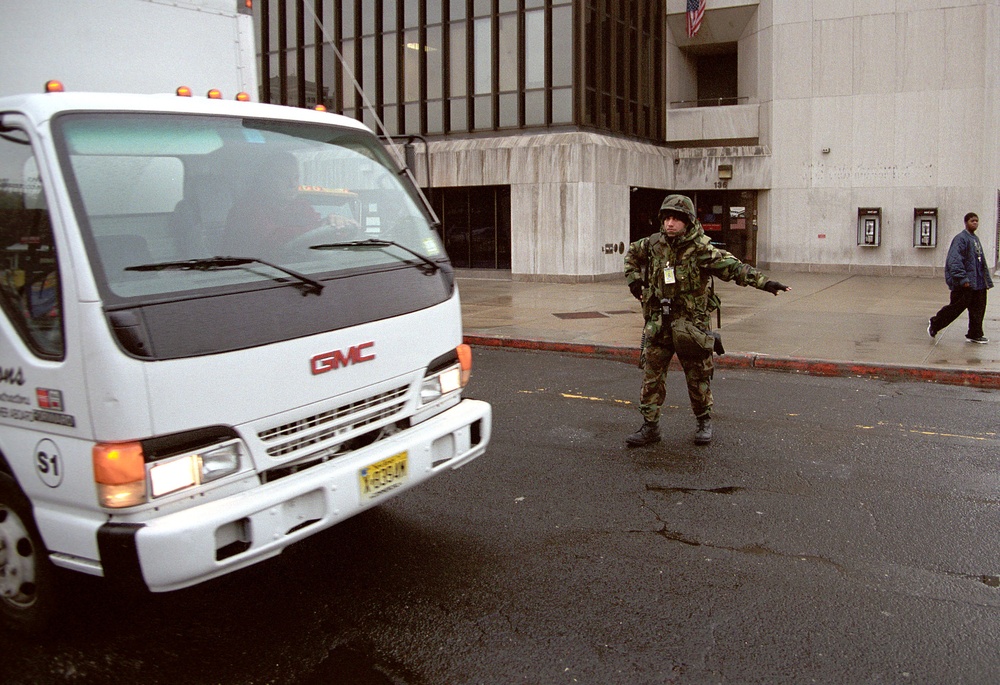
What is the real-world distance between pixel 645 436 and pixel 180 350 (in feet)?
13.8

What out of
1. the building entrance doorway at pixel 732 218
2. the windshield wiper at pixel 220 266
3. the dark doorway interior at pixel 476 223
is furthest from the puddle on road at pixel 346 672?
the building entrance doorway at pixel 732 218

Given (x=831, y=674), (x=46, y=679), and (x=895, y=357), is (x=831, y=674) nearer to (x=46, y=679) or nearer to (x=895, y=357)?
(x=46, y=679)

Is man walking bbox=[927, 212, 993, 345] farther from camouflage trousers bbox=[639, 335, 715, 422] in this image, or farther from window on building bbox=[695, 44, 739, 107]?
window on building bbox=[695, 44, 739, 107]

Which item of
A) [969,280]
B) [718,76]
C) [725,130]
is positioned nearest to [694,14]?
[718,76]

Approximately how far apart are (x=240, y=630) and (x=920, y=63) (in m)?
23.2

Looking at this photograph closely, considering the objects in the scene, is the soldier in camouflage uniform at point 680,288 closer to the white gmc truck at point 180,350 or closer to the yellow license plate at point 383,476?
the white gmc truck at point 180,350

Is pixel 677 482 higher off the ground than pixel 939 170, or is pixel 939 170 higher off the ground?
pixel 939 170

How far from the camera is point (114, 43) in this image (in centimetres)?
446

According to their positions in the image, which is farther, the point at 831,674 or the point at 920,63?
the point at 920,63

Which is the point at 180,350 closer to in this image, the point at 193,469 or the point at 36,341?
the point at 193,469

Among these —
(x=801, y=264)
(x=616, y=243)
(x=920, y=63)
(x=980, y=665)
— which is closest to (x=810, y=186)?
(x=801, y=264)

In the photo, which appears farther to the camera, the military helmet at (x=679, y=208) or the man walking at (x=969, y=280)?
the man walking at (x=969, y=280)

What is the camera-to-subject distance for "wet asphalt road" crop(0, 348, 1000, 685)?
350 centimetres

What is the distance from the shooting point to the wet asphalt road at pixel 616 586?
3504 mm
